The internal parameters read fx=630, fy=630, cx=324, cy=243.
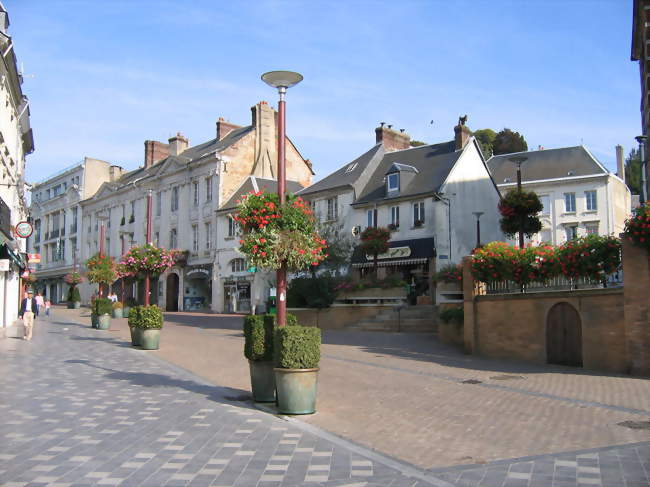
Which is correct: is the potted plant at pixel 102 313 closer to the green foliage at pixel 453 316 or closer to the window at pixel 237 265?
the window at pixel 237 265

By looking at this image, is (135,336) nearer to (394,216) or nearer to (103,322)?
(103,322)

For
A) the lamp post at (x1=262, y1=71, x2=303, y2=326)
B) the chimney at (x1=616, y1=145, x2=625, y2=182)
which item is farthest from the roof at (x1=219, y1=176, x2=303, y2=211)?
the lamp post at (x1=262, y1=71, x2=303, y2=326)

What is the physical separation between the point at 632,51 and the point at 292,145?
82.7 feet

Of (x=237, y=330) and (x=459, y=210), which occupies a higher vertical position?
(x=459, y=210)

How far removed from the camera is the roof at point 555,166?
4250 centimetres

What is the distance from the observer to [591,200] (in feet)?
137

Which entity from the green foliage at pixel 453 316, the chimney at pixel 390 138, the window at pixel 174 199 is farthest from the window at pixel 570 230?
the window at pixel 174 199

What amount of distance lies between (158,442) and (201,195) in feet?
120

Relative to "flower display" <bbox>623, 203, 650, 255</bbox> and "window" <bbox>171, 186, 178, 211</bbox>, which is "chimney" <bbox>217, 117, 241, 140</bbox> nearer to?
"window" <bbox>171, 186, 178, 211</bbox>

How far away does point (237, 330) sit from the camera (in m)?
26.2

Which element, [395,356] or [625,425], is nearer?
[625,425]

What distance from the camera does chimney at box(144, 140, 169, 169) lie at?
54125 millimetres

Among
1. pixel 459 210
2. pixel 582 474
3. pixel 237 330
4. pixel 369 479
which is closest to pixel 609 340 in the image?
pixel 582 474

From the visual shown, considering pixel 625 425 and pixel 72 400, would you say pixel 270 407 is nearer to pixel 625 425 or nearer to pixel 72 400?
pixel 72 400
